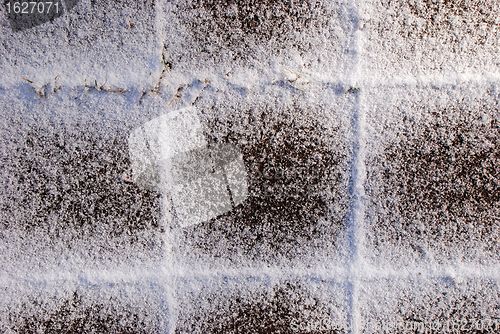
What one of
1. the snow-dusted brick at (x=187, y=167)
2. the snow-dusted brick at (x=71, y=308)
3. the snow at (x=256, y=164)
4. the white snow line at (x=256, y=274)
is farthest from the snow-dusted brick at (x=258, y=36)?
the snow-dusted brick at (x=71, y=308)

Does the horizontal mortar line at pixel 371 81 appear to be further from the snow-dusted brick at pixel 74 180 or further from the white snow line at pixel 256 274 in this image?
the white snow line at pixel 256 274

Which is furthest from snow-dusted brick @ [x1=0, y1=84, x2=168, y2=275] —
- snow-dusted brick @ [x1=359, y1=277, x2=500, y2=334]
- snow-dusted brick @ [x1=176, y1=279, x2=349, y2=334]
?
snow-dusted brick @ [x1=359, y1=277, x2=500, y2=334]

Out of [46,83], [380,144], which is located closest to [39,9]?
[46,83]

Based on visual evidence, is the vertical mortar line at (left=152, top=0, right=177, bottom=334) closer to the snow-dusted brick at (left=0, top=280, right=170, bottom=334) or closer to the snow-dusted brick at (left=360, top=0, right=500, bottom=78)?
the snow-dusted brick at (left=0, top=280, right=170, bottom=334)

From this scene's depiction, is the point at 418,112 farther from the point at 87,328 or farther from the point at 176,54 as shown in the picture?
the point at 87,328

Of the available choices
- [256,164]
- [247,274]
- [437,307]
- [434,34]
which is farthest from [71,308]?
[434,34]

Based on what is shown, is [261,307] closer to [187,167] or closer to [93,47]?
[187,167]
